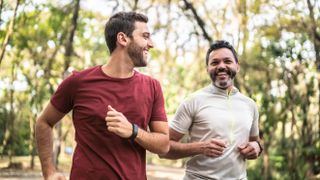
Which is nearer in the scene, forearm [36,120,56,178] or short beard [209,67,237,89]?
forearm [36,120,56,178]

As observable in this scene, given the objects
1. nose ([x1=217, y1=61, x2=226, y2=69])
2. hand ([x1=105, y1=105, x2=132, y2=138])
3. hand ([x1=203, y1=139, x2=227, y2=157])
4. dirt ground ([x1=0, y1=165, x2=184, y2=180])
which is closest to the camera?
hand ([x1=105, y1=105, x2=132, y2=138])

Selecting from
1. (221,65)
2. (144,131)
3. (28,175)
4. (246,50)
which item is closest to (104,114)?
(144,131)

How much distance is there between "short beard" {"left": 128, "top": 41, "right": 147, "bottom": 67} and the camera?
5.44 feet

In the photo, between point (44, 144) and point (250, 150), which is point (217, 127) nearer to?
point (250, 150)

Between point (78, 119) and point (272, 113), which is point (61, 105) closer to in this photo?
point (78, 119)

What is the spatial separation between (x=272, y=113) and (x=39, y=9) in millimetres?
5328

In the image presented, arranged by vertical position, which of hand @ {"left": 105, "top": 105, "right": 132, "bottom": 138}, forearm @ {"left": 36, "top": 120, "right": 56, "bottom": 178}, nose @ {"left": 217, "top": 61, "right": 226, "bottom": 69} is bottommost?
forearm @ {"left": 36, "top": 120, "right": 56, "bottom": 178}

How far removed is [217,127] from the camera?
7.05 ft

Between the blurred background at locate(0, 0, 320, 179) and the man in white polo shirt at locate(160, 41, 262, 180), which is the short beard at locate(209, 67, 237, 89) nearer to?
the man in white polo shirt at locate(160, 41, 262, 180)

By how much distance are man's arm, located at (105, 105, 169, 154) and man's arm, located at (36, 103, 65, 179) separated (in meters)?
0.28

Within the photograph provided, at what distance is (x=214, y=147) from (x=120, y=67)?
0.66 m

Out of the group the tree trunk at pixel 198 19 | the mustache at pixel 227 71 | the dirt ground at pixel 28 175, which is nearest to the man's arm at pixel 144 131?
the mustache at pixel 227 71

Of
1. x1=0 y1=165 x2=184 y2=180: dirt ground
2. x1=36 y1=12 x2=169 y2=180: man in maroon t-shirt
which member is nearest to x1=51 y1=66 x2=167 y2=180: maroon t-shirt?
x1=36 y1=12 x2=169 y2=180: man in maroon t-shirt

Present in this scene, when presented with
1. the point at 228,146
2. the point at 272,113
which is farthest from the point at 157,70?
the point at 228,146
